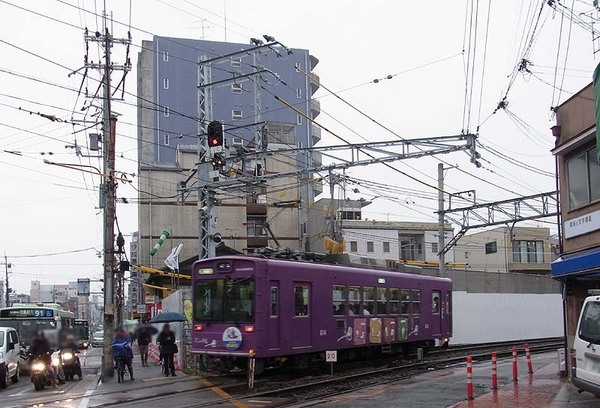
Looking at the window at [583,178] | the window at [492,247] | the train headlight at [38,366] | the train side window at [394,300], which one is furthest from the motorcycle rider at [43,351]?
the window at [492,247]

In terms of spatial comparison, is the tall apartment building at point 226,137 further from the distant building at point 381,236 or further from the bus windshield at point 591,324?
the bus windshield at point 591,324

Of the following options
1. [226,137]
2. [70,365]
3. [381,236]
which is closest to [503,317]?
[70,365]

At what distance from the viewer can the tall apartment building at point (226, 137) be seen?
55.0 metres

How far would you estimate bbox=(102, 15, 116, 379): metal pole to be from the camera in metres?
19.2

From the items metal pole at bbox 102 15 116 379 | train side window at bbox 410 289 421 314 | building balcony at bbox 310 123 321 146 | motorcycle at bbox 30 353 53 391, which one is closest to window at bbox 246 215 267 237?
building balcony at bbox 310 123 321 146

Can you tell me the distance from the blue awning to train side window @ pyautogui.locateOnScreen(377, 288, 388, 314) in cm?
660

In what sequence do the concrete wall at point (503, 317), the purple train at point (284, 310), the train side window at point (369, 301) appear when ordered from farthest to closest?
the concrete wall at point (503, 317) < the train side window at point (369, 301) < the purple train at point (284, 310)

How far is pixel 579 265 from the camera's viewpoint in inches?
538

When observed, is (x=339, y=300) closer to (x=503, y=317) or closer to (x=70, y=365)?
(x=70, y=365)

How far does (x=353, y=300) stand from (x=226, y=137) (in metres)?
33.4

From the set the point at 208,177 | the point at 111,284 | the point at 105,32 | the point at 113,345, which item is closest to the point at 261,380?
the point at 113,345

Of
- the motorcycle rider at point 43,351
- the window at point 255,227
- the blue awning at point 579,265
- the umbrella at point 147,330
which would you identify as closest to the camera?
the blue awning at point 579,265

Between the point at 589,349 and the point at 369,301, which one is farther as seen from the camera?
the point at 369,301

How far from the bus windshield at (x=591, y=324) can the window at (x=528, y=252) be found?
5510cm
